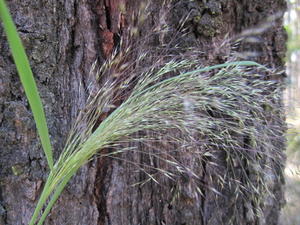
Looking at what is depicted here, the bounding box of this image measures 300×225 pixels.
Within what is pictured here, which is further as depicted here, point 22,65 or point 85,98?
point 85,98

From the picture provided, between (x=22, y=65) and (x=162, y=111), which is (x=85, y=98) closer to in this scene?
(x=162, y=111)

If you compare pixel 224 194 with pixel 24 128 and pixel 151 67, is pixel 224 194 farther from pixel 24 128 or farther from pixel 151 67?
pixel 24 128

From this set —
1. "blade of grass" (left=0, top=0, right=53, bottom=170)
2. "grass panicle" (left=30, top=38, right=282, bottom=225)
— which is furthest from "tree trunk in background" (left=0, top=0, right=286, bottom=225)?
"blade of grass" (left=0, top=0, right=53, bottom=170)

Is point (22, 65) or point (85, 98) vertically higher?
point (22, 65)

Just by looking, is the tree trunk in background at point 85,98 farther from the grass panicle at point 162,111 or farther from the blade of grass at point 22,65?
the blade of grass at point 22,65

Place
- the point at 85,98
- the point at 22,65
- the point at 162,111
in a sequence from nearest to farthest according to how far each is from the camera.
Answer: the point at 22,65, the point at 162,111, the point at 85,98

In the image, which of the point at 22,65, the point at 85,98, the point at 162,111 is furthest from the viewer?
the point at 85,98

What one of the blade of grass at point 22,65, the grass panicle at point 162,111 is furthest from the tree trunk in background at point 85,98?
the blade of grass at point 22,65

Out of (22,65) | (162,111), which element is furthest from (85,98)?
(22,65)
